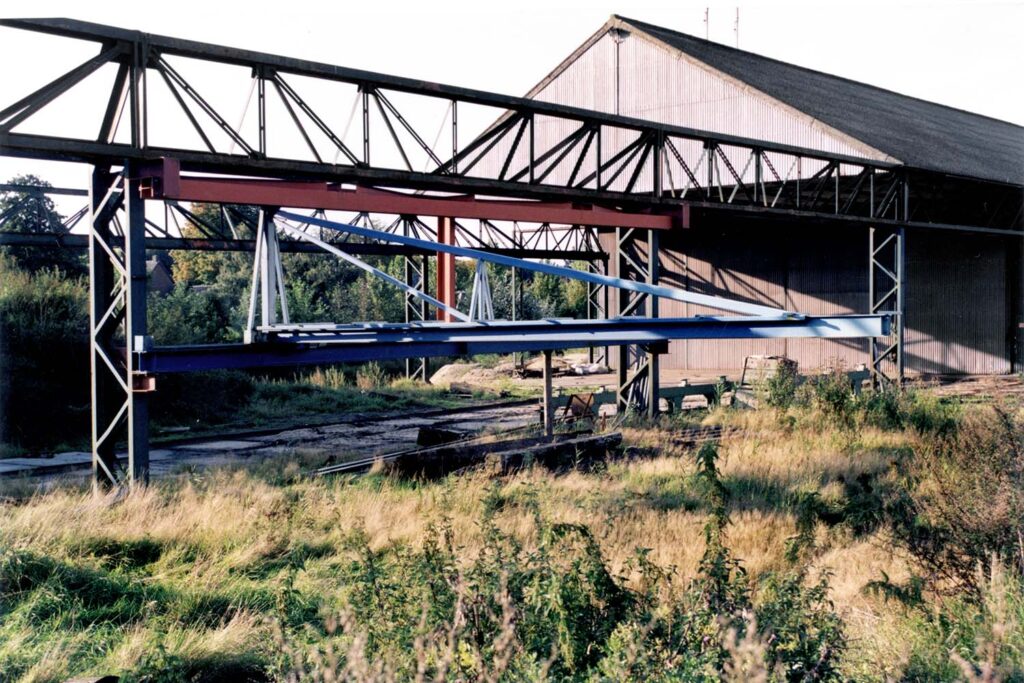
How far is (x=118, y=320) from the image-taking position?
11.6m

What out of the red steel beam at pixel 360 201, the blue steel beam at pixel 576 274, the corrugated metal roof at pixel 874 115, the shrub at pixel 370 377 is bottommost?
the shrub at pixel 370 377

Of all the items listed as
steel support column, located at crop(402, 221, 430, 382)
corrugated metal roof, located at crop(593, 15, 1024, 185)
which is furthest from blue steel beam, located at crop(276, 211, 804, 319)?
corrugated metal roof, located at crop(593, 15, 1024, 185)

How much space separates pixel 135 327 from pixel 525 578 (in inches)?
266

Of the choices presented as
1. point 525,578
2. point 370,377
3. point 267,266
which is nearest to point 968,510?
point 525,578

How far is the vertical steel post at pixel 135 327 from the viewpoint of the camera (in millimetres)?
11102

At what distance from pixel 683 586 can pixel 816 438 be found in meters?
9.14

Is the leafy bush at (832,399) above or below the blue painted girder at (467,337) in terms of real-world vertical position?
below

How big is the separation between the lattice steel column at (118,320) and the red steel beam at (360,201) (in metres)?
0.46

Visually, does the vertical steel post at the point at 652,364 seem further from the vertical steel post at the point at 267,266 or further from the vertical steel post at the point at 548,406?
the vertical steel post at the point at 267,266

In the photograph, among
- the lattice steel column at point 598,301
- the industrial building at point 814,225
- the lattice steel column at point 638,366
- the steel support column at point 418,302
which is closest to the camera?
the lattice steel column at point 638,366

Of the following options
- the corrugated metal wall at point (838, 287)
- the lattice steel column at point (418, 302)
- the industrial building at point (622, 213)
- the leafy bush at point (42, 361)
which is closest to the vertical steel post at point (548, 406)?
the industrial building at point (622, 213)

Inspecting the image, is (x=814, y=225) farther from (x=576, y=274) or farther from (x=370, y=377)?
(x=576, y=274)

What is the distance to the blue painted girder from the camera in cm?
1116

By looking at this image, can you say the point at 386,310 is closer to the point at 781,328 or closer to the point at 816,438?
the point at 816,438
